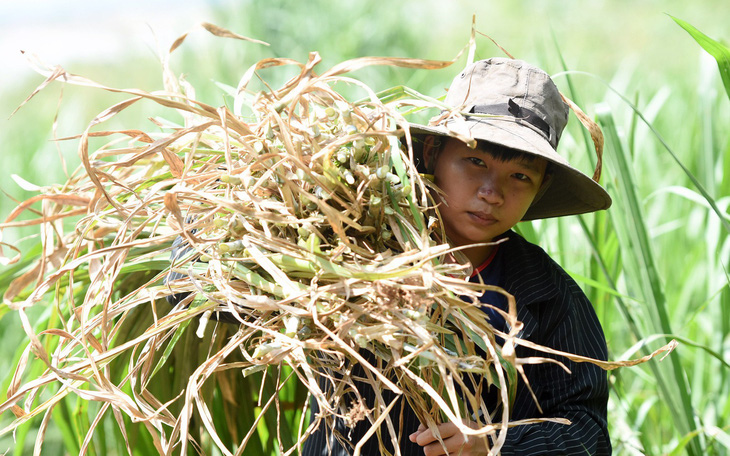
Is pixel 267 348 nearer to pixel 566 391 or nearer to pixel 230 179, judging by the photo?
pixel 230 179

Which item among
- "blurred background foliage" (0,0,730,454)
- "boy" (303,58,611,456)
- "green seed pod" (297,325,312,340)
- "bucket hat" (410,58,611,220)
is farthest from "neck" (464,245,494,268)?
"green seed pod" (297,325,312,340)

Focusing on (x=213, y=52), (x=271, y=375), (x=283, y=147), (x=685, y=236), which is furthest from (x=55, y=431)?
(x=213, y=52)

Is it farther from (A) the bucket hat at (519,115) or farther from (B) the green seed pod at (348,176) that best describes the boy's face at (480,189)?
(B) the green seed pod at (348,176)

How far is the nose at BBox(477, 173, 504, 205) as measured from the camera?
94cm

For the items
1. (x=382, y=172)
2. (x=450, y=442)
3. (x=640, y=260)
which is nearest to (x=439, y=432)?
(x=450, y=442)

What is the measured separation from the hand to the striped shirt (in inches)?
3.3

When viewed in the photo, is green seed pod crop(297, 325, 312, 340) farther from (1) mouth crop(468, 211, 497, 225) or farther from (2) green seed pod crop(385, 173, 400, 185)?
(1) mouth crop(468, 211, 497, 225)

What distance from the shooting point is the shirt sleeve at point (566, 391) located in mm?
937

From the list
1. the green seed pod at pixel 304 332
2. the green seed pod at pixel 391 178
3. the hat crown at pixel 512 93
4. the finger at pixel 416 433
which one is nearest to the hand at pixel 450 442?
the finger at pixel 416 433

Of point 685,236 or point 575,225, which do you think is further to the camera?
point 685,236

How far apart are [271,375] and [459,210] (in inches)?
20.9

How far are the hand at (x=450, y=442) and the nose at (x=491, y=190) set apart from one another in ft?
0.95

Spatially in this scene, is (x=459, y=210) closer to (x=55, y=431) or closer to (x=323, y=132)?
(x=323, y=132)

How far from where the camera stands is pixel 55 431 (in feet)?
6.44
